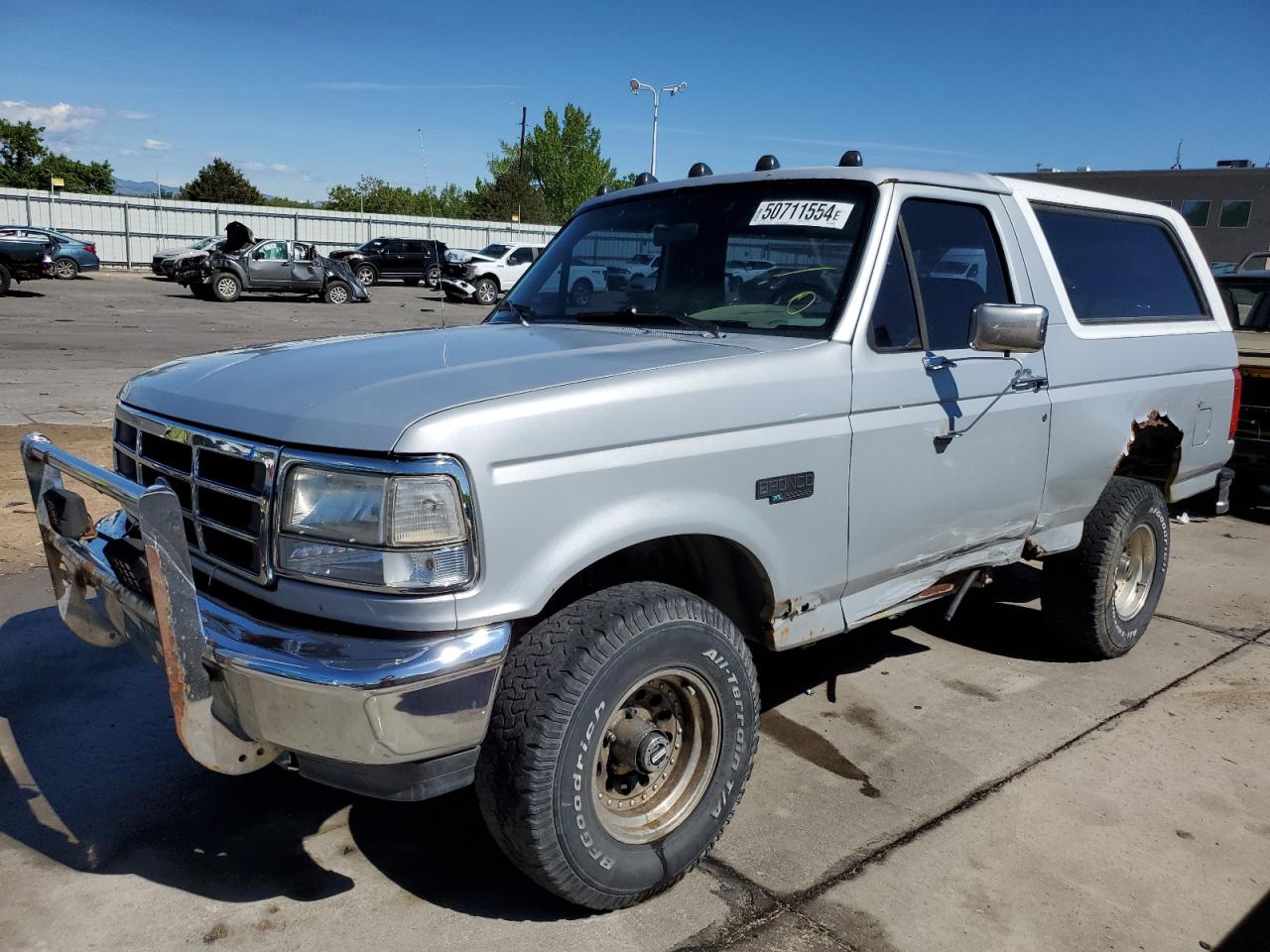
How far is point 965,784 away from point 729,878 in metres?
1.10

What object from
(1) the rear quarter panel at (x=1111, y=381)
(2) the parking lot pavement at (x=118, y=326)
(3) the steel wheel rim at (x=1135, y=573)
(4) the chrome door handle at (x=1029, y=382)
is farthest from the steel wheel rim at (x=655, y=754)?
(2) the parking lot pavement at (x=118, y=326)

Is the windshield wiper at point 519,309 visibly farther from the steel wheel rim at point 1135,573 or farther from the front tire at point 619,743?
the steel wheel rim at point 1135,573

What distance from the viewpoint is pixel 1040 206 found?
172 inches

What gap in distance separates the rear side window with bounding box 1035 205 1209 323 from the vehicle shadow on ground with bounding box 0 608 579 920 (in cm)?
330

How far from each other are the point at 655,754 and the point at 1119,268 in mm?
3492

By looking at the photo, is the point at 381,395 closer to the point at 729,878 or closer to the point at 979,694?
the point at 729,878

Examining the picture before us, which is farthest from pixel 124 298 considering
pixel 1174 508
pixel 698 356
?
pixel 698 356

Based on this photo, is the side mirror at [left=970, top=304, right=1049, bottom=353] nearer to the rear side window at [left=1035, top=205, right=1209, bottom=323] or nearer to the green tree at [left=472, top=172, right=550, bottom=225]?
the rear side window at [left=1035, top=205, right=1209, bottom=323]

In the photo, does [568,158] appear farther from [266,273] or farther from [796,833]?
[796,833]

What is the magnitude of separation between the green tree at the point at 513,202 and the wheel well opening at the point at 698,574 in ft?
205

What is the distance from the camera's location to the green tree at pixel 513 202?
64.4 m

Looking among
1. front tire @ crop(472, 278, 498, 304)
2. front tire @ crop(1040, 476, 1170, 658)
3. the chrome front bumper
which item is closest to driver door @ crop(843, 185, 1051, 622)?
front tire @ crop(1040, 476, 1170, 658)

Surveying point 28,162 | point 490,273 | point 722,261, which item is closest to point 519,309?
point 722,261

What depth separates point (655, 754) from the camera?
2814 mm
